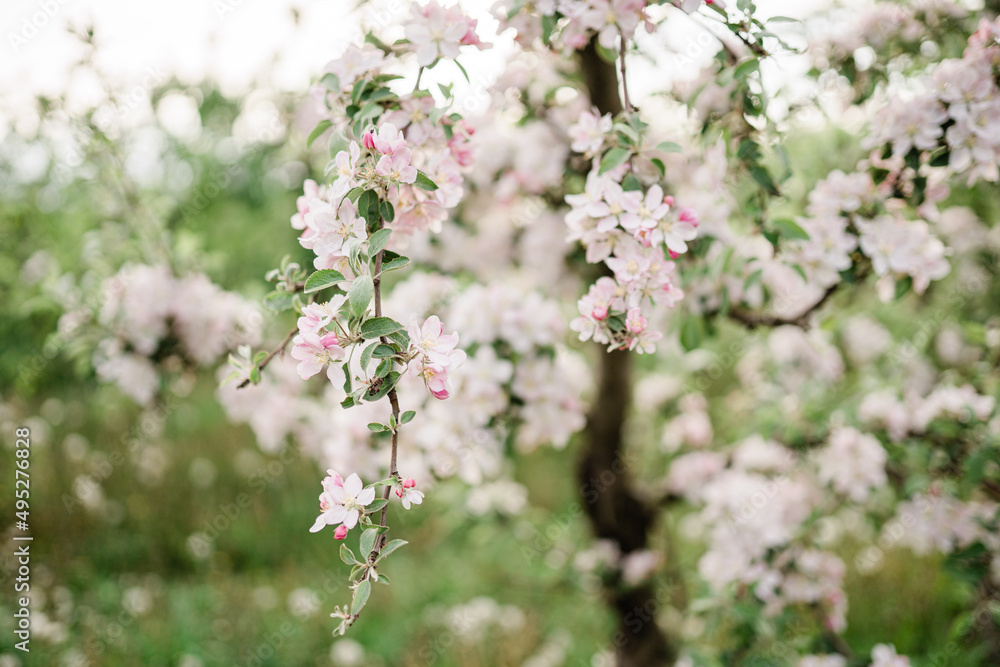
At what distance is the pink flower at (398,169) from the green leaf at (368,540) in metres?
0.49

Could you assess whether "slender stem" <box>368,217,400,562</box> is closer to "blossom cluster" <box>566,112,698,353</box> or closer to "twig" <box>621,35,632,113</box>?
"blossom cluster" <box>566,112,698,353</box>

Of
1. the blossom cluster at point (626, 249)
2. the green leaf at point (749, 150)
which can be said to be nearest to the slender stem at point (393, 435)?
the blossom cluster at point (626, 249)

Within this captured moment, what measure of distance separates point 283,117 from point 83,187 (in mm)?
863

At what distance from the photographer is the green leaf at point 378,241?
0.84 m

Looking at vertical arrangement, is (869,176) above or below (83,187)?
above

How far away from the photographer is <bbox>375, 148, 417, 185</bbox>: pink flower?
90 cm

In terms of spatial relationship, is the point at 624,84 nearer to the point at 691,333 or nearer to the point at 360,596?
the point at 691,333

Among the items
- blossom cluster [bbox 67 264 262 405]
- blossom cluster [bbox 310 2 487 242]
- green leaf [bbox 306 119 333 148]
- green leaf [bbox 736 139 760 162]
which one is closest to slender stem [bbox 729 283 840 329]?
green leaf [bbox 736 139 760 162]

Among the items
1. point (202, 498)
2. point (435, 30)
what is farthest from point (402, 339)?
point (202, 498)

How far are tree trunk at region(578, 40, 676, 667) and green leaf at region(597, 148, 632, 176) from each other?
1.42m

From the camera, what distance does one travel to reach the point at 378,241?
85cm

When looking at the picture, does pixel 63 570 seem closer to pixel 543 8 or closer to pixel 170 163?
pixel 170 163

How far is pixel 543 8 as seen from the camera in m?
1.05

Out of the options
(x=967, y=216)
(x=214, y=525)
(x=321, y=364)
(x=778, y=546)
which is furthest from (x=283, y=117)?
(x=214, y=525)
